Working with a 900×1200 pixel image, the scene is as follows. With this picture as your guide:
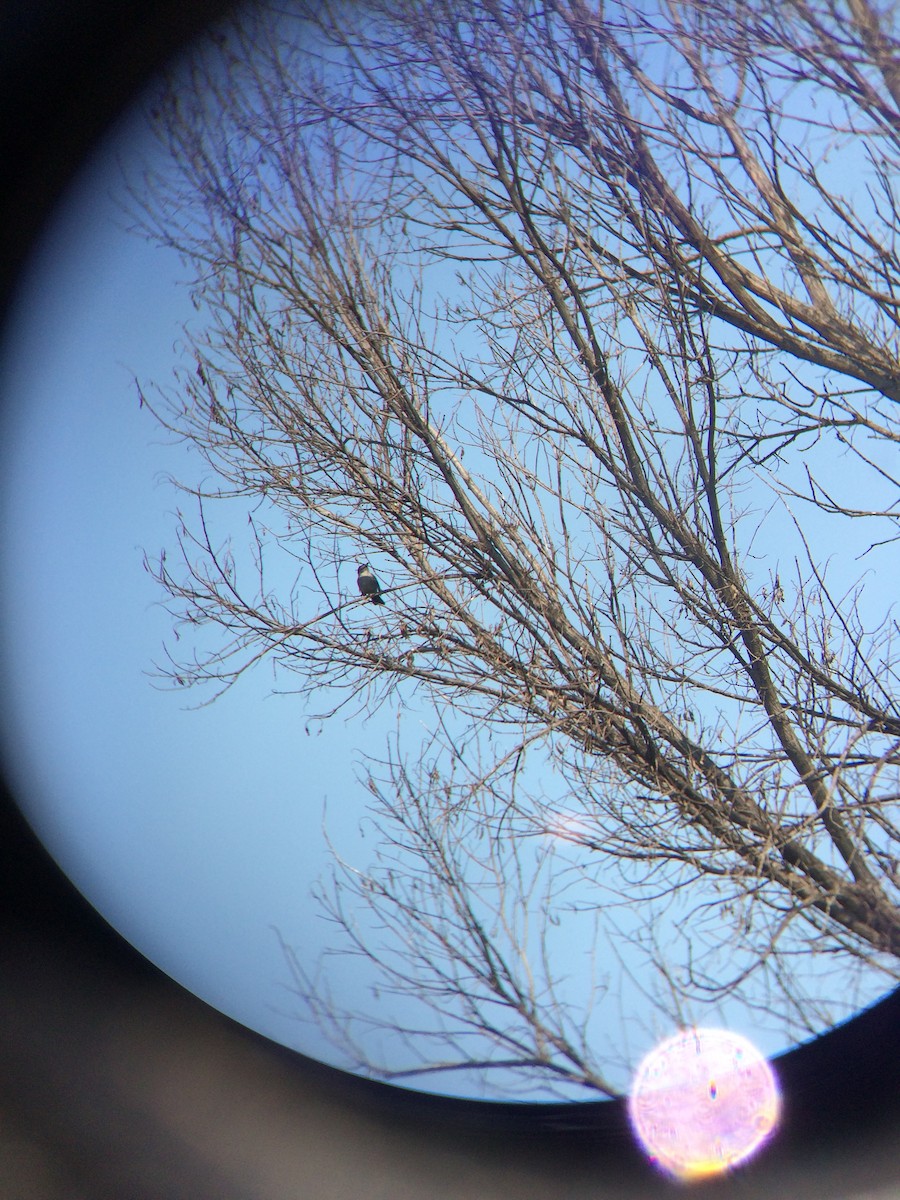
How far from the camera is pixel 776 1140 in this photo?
2.04m

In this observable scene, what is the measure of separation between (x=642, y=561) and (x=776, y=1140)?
1560 mm

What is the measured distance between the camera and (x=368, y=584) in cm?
269

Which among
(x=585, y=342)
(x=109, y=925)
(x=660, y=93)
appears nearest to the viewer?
(x=109, y=925)

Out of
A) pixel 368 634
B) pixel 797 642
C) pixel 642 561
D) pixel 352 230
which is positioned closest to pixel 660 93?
pixel 352 230

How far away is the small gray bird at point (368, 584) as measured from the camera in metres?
2.69

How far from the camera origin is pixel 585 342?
2.68 metres

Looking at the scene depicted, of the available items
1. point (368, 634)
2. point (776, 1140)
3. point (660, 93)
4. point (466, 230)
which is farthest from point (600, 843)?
point (660, 93)

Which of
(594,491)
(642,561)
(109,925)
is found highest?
(594,491)

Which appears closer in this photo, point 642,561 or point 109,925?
point 109,925

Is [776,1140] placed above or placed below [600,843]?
below

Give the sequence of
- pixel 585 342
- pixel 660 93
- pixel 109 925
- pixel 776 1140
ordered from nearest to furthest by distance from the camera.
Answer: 1. pixel 776 1140
2. pixel 109 925
3. pixel 660 93
4. pixel 585 342

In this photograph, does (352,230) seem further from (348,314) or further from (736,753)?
(736,753)

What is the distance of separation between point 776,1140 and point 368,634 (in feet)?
5.81

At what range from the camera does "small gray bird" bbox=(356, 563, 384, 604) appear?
269 centimetres
